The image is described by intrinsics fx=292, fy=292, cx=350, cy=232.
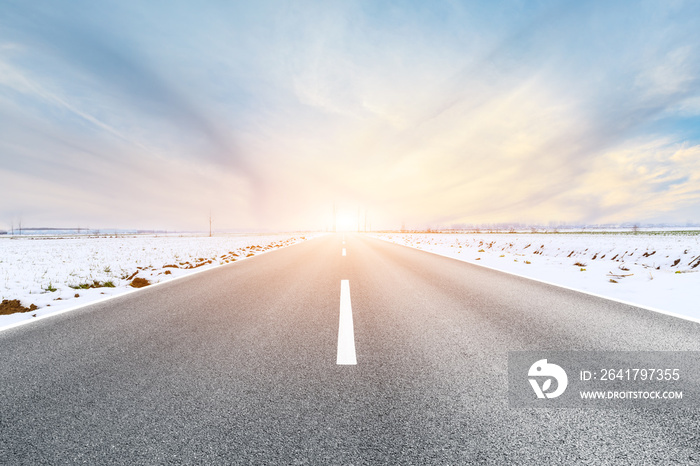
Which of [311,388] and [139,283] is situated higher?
[139,283]

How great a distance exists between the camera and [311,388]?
235 centimetres

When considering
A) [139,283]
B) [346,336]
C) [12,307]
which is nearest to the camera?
[346,336]

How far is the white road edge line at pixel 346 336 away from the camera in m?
2.89

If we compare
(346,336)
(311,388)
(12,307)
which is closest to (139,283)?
(12,307)

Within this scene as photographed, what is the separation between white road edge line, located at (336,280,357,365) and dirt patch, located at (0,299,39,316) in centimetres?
514

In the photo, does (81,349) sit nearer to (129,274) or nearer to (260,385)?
(260,385)

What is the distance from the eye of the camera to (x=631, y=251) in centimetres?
1151

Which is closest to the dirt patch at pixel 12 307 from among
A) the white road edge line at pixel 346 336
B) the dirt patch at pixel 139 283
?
the dirt patch at pixel 139 283

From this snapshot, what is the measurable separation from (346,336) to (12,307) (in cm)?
560

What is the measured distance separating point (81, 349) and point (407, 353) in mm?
3514

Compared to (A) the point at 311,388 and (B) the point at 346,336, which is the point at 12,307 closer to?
(B) the point at 346,336

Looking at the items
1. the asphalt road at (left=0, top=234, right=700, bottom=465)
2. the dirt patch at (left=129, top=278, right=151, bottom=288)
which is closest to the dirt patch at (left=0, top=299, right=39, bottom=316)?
the asphalt road at (left=0, top=234, right=700, bottom=465)

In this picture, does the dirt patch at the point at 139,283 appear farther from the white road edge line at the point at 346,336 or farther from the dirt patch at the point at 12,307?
the white road edge line at the point at 346,336

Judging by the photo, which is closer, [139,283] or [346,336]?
[346,336]
